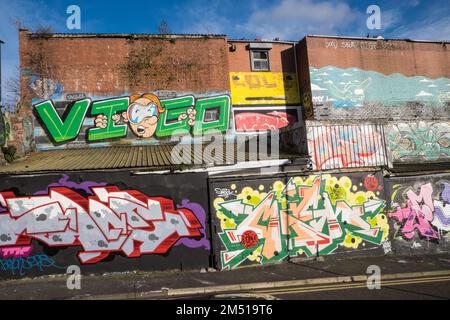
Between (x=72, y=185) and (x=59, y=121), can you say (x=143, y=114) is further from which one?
(x=72, y=185)

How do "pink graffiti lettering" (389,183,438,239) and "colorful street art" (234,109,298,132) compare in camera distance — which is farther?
"colorful street art" (234,109,298,132)

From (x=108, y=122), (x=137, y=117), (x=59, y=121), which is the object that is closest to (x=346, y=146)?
(x=137, y=117)

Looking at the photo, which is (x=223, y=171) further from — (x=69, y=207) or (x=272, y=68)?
(x=272, y=68)

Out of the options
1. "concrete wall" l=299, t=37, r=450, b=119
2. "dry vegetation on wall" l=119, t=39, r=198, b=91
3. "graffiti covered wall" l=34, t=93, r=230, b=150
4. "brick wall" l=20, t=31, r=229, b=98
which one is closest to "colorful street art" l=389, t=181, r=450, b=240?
"concrete wall" l=299, t=37, r=450, b=119

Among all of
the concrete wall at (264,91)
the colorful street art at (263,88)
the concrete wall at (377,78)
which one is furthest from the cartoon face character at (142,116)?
the concrete wall at (377,78)

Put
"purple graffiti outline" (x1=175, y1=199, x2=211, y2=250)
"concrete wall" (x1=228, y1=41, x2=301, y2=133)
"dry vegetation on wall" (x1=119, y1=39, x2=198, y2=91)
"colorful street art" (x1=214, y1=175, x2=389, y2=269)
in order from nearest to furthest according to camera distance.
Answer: "purple graffiti outline" (x1=175, y1=199, x2=211, y2=250) < "colorful street art" (x1=214, y1=175, x2=389, y2=269) < "dry vegetation on wall" (x1=119, y1=39, x2=198, y2=91) < "concrete wall" (x1=228, y1=41, x2=301, y2=133)

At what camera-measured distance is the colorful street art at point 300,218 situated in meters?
11.2

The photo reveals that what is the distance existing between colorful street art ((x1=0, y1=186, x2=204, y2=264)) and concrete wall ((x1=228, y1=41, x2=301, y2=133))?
766 centimetres

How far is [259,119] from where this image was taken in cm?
1764

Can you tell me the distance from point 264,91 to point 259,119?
60.5 inches

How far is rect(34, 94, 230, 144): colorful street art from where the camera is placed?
51.9 feet

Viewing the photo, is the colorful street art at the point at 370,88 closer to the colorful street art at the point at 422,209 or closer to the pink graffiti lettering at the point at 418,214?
the colorful street art at the point at 422,209

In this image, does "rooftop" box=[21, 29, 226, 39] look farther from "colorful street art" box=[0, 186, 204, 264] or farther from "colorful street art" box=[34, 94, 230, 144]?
"colorful street art" box=[0, 186, 204, 264]

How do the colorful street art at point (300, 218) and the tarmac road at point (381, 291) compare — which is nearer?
the tarmac road at point (381, 291)
